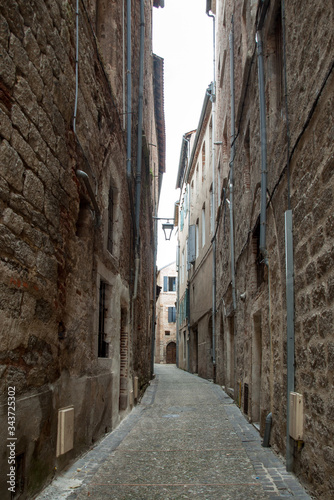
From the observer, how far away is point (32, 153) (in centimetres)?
325

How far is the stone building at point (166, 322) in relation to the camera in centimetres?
3897

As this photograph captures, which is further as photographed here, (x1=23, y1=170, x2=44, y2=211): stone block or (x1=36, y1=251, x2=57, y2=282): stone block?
(x1=36, y1=251, x2=57, y2=282): stone block

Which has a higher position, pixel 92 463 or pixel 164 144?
pixel 164 144

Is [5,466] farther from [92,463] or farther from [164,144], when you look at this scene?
[164,144]

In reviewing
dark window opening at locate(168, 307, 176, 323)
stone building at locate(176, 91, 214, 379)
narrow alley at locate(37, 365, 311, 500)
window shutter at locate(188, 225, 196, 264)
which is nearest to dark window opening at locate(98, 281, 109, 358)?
narrow alley at locate(37, 365, 311, 500)

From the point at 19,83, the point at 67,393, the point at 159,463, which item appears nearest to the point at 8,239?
the point at 19,83

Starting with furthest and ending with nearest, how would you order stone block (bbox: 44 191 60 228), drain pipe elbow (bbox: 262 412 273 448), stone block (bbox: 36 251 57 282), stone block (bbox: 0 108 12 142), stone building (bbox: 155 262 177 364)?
stone building (bbox: 155 262 177 364) → drain pipe elbow (bbox: 262 412 273 448) → stone block (bbox: 44 191 60 228) → stone block (bbox: 36 251 57 282) → stone block (bbox: 0 108 12 142)

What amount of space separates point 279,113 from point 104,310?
3228 millimetres

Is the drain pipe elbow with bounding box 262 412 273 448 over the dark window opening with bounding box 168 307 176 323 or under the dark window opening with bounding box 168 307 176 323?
under

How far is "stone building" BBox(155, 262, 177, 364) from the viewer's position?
128 feet

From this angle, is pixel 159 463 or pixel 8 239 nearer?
pixel 8 239

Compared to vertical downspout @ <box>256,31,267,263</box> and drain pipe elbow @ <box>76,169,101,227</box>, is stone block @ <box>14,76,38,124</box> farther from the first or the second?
vertical downspout @ <box>256,31,267,263</box>

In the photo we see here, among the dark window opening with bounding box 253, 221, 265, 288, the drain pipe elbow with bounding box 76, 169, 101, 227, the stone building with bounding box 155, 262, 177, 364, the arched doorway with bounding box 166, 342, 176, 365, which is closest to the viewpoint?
the drain pipe elbow with bounding box 76, 169, 101, 227

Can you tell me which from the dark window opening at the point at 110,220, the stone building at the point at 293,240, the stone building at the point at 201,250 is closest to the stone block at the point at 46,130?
→ the stone building at the point at 293,240
